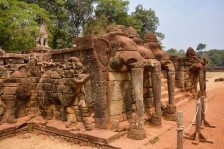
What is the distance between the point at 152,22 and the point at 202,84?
31.6 meters

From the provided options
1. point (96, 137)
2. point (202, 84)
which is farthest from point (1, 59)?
point (202, 84)

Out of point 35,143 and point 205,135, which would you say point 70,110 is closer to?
point 35,143

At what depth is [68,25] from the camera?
33.4 meters

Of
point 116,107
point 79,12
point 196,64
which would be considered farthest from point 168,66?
point 79,12

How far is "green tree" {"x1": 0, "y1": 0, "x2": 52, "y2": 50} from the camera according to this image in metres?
19.8

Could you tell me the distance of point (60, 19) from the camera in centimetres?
3031

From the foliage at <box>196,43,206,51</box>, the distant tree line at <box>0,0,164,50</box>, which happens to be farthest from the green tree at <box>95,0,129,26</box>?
the foliage at <box>196,43,206,51</box>

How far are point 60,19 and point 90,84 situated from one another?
86.6 ft

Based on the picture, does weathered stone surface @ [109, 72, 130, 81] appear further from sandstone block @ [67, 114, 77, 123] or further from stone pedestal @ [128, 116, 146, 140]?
sandstone block @ [67, 114, 77, 123]

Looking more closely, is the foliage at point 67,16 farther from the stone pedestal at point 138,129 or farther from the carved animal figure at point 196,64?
the stone pedestal at point 138,129

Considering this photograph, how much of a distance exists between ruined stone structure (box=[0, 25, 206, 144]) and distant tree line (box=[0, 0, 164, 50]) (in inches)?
199

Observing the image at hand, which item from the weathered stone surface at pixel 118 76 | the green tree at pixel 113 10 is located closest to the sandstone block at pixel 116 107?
the weathered stone surface at pixel 118 76

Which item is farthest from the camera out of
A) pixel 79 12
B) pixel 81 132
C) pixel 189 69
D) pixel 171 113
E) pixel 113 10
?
pixel 113 10

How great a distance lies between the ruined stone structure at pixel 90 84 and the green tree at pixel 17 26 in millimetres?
13544
